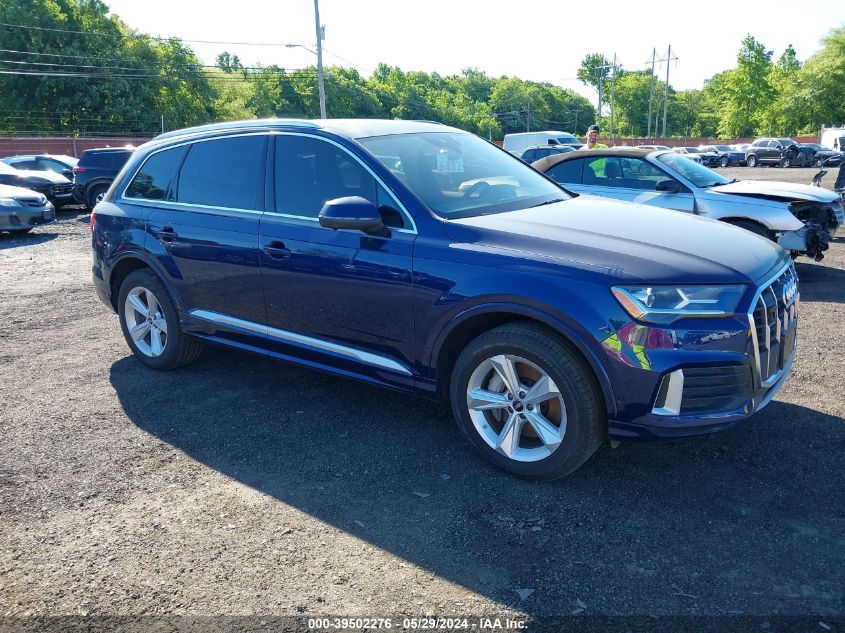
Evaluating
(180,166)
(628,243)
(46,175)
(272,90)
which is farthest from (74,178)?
(272,90)

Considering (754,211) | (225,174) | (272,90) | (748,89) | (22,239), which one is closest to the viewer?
(225,174)

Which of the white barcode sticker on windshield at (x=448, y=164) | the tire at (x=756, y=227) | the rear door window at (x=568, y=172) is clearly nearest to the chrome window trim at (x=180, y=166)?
the white barcode sticker on windshield at (x=448, y=164)

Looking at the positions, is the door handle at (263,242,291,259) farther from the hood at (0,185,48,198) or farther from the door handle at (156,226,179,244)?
the hood at (0,185,48,198)

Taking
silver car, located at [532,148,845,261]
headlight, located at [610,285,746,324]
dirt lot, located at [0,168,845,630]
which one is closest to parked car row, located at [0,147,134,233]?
silver car, located at [532,148,845,261]

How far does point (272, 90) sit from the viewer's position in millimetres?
76875

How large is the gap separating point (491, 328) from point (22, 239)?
12.8 meters

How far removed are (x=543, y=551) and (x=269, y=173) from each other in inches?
114

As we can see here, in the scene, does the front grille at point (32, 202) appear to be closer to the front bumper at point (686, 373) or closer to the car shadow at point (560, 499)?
the car shadow at point (560, 499)

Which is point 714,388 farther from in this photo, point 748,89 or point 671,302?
point 748,89

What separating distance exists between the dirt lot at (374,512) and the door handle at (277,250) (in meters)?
1.06

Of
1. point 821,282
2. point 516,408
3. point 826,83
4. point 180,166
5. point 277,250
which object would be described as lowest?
point 821,282

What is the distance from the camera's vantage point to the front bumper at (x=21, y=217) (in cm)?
1298

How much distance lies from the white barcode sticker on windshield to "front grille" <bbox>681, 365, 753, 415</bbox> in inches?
76.7

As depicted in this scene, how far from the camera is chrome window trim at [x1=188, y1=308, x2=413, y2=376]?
13.0ft
